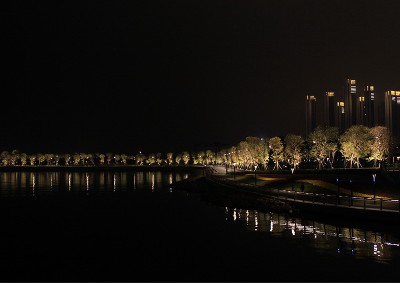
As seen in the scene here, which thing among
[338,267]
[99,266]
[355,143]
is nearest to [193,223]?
[99,266]

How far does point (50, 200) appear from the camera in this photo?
6838 cm

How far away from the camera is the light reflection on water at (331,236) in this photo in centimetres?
2870

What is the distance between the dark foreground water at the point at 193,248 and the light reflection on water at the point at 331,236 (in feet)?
0.18

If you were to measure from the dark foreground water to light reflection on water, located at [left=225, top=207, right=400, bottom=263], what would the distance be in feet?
0.18

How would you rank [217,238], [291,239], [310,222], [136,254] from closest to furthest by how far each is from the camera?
1. [136,254]
2. [291,239]
3. [217,238]
4. [310,222]

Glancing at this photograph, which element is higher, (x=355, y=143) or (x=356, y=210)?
(x=355, y=143)

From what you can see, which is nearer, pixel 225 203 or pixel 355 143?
pixel 225 203

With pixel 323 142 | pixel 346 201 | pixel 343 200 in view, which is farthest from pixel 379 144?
pixel 346 201

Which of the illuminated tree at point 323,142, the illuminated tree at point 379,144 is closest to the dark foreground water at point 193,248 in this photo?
the illuminated tree at point 379,144

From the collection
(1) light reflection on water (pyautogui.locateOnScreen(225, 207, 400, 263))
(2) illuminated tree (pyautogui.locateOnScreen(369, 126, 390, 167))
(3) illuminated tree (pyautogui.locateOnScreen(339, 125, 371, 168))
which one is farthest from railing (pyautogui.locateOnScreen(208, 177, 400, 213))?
(3) illuminated tree (pyautogui.locateOnScreen(339, 125, 371, 168))

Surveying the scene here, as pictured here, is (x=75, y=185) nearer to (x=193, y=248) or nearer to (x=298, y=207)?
(x=298, y=207)

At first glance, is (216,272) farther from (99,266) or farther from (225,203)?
(225,203)

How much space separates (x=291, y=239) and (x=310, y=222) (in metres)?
6.98

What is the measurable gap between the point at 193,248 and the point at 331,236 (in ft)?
31.5
